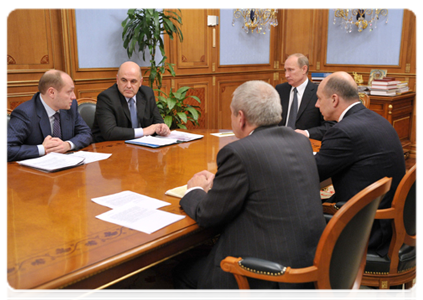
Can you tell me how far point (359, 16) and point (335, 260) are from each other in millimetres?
5337

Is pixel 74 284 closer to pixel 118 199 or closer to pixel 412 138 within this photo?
pixel 118 199

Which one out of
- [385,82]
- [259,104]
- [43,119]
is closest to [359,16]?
[385,82]

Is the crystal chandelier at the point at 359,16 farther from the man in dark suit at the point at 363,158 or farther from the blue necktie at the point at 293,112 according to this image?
the man in dark suit at the point at 363,158

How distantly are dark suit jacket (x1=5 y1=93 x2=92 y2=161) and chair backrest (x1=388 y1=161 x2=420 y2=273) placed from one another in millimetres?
2055

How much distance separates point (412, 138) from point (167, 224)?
523cm

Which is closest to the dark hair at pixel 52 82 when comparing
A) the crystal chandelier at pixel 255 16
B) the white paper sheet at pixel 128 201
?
the white paper sheet at pixel 128 201

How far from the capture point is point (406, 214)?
1856 millimetres

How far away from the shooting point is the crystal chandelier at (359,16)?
5.70 meters

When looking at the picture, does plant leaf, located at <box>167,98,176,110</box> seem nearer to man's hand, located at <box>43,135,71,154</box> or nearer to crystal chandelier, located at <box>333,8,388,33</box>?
man's hand, located at <box>43,135,71,154</box>

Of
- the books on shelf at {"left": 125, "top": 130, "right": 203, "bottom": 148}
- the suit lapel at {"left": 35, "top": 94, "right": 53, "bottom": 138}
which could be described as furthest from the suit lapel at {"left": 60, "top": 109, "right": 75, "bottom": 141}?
the books on shelf at {"left": 125, "top": 130, "right": 203, "bottom": 148}

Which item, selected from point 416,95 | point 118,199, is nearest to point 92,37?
point 118,199

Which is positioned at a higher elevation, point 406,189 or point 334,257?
point 406,189

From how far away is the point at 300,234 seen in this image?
57.2 inches

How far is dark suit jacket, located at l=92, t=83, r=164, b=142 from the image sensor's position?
10.4 ft
